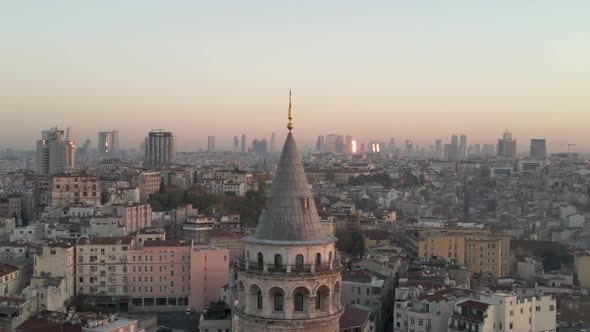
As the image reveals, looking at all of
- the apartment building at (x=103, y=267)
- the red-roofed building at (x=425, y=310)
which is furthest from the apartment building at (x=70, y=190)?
the red-roofed building at (x=425, y=310)

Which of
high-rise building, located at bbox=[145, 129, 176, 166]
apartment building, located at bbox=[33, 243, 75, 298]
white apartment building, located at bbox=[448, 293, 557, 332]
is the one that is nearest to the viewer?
white apartment building, located at bbox=[448, 293, 557, 332]

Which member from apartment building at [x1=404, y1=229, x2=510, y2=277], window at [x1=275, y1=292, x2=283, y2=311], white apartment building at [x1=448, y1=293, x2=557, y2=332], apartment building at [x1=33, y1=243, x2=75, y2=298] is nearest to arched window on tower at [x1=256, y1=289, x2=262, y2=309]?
window at [x1=275, y1=292, x2=283, y2=311]

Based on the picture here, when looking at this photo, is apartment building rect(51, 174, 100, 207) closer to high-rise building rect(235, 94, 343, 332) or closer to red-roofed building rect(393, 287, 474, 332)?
red-roofed building rect(393, 287, 474, 332)

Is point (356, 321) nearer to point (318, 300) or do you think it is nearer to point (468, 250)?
point (318, 300)

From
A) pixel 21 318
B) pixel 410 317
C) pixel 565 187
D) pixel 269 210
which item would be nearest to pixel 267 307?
pixel 269 210

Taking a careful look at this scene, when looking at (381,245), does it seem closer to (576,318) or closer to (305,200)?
(576,318)

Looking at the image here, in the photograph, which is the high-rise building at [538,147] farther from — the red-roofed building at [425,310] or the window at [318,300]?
the window at [318,300]
